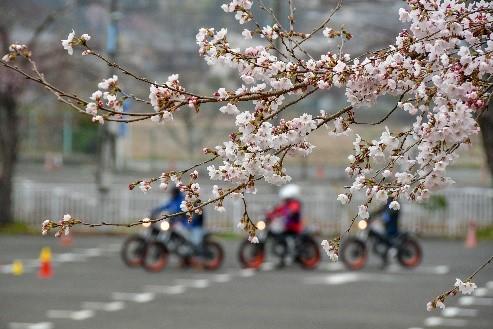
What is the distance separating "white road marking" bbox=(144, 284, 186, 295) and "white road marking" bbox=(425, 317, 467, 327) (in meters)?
4.53

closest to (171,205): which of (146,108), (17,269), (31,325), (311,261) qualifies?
(17,269)

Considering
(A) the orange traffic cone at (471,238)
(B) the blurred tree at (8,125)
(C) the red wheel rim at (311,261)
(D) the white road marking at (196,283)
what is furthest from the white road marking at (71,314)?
(B) the blurred tree at (8,125)

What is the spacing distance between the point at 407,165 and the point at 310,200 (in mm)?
24972

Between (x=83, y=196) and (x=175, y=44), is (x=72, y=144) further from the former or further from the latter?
(x=83, y=196)

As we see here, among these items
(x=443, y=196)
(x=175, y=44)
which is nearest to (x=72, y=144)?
(x=175, y=44)

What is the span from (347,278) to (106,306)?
564 cm

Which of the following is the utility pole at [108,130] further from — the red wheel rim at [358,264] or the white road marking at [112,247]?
the red wheel rim at [358,264]

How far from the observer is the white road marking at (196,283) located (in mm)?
20844

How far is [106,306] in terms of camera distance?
706 inches

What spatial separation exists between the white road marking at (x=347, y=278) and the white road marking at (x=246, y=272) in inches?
39.7

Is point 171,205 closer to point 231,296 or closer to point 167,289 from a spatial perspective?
point 167,289

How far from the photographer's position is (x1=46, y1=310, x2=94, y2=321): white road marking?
16.7 metres

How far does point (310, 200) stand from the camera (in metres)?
32.4

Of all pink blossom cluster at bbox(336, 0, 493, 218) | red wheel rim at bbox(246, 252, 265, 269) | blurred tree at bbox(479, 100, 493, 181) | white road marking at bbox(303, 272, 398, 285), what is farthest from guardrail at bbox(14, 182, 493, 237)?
pink blossom cluster at bbox(336, 0, 493, 218)
